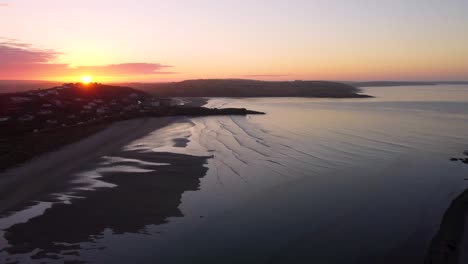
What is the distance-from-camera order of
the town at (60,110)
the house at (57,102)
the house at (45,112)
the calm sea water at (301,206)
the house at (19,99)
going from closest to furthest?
1. the calm sea water at (301,206)
2. the town at (60,110)
3. the house at (45,112)
4. the house at (19,99)
5. the house at (57,102)

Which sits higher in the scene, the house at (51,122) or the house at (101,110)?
the house at (101,110)

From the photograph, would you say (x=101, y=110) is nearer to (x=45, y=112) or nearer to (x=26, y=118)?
(x=45, y=112)

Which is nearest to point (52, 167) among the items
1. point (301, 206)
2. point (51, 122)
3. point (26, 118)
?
Answer: point (301, 206)

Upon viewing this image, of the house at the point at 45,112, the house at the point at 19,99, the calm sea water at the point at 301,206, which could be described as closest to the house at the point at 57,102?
the house at the point at 19,99

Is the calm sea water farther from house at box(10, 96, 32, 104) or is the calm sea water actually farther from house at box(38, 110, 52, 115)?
house at box(10, 96, 32, 104)

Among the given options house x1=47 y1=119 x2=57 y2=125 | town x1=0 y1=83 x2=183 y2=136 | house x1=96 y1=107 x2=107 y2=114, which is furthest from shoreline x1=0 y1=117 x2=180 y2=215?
house x1=96 y1=107 x2=107 y2=114

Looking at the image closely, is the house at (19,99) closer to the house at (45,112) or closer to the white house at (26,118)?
the house at (45,112)

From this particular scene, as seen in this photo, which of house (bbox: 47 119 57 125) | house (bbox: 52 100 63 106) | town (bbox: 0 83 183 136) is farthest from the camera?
house (bbox: 52 100 63 106)

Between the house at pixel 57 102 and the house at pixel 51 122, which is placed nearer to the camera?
the house at pixel 51 122

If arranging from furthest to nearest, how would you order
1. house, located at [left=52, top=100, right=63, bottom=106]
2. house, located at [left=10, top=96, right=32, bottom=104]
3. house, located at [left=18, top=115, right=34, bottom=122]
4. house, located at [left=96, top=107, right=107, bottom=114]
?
house, located at [left=96, top=107, right=107, bottom=114], house, located at [left=52, top=100, right=63, bottom=106], house, located at [left=10, top=96, right=32, bottom=104], house, located at [left=18, top=115, right=34, bottom=122]
